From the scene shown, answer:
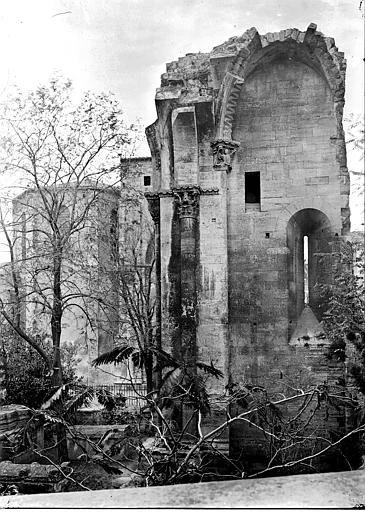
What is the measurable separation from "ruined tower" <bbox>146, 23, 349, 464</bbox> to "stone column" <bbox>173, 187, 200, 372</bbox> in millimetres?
21

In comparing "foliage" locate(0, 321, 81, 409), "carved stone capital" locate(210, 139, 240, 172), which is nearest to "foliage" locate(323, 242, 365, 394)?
"carved stone capital" locate(210, 139, 240, 172)

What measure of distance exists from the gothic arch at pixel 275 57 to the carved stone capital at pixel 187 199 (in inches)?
50.5

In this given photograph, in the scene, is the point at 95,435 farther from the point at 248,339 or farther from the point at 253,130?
the point at 253,130

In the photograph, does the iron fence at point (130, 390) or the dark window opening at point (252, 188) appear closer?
the dark window opening at point (252, 188)

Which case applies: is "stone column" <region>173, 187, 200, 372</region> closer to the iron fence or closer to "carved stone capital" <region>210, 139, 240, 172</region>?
"carved stone capital" <region>210, 139, 240, 172</region>

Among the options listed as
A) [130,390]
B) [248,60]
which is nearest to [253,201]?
[248,60]

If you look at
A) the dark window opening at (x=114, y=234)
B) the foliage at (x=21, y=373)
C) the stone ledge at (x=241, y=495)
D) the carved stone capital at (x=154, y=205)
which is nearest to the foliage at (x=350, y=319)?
the carved stone capital at (x=154, y=205)

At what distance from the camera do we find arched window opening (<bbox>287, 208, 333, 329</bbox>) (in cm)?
1161

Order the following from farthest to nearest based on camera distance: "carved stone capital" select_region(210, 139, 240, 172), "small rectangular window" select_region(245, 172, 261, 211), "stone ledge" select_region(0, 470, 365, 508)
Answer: "small rectangular window" select_region(245, 172, 261, 211) < "carved stone capital" select_region(210, 139, 240, 172) < "stone ledge" select_region(0, 470, 365, 508)

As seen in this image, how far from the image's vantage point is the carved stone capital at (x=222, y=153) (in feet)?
38.3

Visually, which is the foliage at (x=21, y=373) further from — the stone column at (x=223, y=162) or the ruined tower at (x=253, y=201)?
the stone column at (x=223, y=162)

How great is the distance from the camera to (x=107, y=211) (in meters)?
20.5

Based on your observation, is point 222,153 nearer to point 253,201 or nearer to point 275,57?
point 253,201

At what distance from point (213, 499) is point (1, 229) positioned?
12.0 metres
